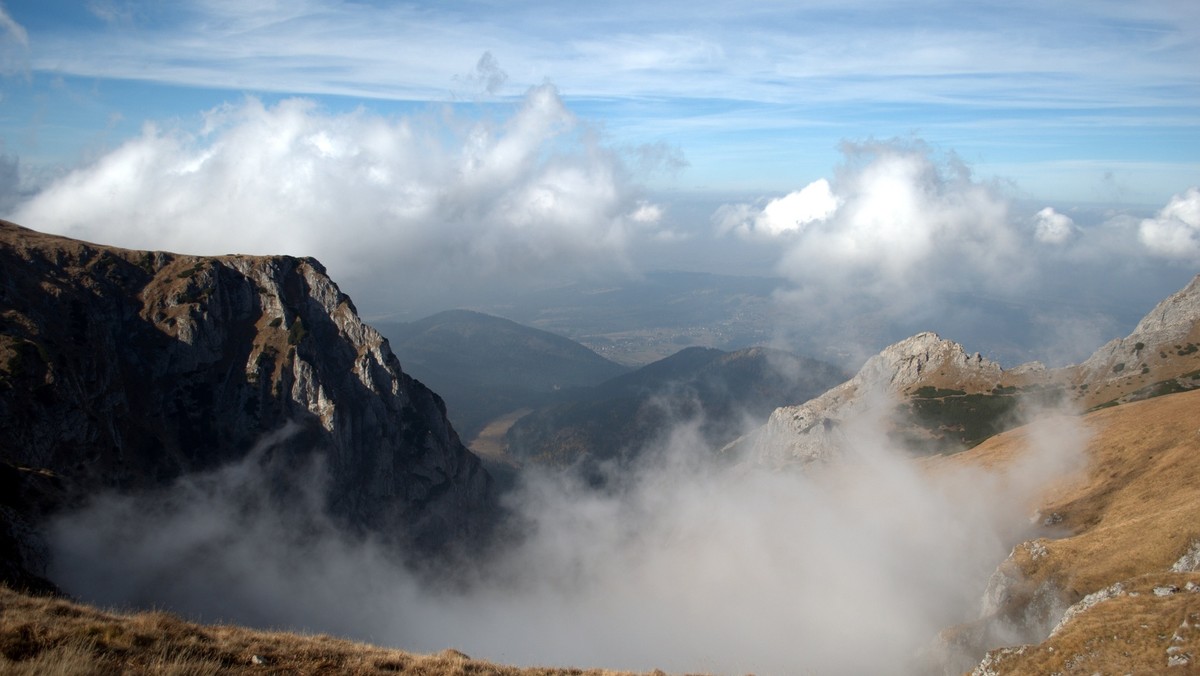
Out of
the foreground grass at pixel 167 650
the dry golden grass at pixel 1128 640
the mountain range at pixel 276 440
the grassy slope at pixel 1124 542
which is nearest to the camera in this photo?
the foreground grass at pixel 167 650

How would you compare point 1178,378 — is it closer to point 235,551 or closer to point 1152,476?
point 1152,476

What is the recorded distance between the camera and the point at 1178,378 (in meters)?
186

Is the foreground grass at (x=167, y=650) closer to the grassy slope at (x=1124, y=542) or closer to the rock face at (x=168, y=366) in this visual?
the grassy slope at (x=1124, y=542)

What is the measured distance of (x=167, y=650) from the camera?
18172 mm

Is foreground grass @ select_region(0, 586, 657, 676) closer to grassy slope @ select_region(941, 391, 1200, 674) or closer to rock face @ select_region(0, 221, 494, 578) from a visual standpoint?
grassy slope @ select_region(941, 391, 1200, 674)

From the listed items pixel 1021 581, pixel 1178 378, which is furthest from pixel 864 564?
pixel 1178 378

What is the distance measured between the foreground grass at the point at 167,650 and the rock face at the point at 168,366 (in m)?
91.7

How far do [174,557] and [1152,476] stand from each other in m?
182

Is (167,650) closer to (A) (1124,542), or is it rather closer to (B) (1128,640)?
(B) (1128,640)

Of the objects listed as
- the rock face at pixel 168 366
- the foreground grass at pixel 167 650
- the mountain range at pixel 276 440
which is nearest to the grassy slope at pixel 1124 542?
the mountain range at pixel 276 440

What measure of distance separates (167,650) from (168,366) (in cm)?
16831

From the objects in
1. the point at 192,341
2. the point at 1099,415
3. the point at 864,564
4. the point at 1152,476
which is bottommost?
the point at 864,564

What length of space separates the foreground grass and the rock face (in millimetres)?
91662

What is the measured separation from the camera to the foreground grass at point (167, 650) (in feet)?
52.5
